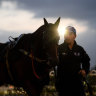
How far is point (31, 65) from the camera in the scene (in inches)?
359

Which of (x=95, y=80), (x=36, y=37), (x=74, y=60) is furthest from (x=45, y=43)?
(x=95, y=80)

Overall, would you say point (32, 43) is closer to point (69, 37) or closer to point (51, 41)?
point (51, 41)

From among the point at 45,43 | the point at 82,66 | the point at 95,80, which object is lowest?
the point at 95,80

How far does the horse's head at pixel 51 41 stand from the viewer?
338 inches

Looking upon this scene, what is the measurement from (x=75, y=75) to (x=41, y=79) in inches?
37.1

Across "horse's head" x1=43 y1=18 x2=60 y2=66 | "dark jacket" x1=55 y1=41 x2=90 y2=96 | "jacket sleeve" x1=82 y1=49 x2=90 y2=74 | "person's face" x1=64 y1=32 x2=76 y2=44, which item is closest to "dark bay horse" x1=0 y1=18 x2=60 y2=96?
"horse's head" x1=43 y1=18 x2=60 y2=66

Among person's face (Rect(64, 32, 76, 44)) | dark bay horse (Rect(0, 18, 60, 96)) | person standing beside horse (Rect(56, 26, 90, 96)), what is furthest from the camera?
person standing beside horse (Rect(56, 26, 90, 96))

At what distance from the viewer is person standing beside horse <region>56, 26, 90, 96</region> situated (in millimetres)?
9383

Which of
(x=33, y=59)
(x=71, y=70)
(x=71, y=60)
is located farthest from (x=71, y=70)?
(x=33, y=59)

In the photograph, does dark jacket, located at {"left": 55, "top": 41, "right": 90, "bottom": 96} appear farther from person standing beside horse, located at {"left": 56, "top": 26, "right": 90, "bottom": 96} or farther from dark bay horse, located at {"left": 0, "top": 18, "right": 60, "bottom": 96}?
dark bay horse, located at {"left": 0, "top": 18, "right": 60, "bottom": 96}

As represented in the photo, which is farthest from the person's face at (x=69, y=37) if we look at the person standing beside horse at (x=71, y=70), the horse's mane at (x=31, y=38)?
the horse's mane at (x=31, y=38)

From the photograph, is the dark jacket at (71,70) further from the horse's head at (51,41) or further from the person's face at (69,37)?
the horse's head at (51,41)

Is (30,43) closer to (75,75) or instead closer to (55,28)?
(55,28)

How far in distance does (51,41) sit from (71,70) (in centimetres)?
107
